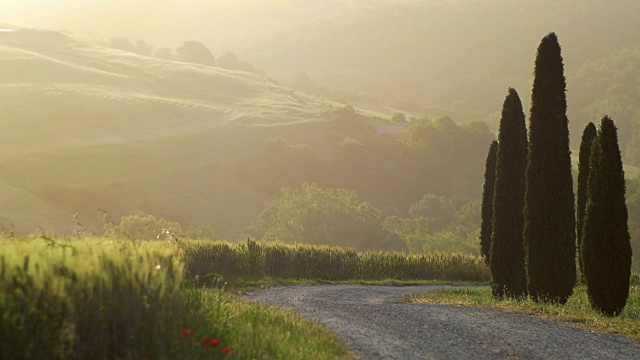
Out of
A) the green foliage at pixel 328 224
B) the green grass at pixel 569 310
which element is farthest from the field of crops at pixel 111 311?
the green foliage at pixel 328 224

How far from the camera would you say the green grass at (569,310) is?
1950 cm

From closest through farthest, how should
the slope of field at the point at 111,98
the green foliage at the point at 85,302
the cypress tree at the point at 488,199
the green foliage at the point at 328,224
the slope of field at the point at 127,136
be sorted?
1. the green foliage at the point at 85,302
2. the cypress tree at the point at 488,199
3. the green foliage at the point at 328,224
4. the slope of field at the point at 127,136
5. the slope of field at the point at 111,98

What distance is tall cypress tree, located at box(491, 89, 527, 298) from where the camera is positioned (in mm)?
27906

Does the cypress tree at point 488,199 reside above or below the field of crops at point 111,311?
above

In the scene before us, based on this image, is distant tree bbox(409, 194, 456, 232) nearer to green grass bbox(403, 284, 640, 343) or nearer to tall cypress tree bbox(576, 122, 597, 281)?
tall cypress tree bbox(576, 122, 597, 281)

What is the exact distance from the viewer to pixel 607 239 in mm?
22969

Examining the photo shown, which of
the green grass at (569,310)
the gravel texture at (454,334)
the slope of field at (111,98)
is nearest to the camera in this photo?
the gravel texture at (454,334)

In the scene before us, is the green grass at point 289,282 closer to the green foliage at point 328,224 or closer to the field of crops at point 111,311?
the field of crops at point 111,311

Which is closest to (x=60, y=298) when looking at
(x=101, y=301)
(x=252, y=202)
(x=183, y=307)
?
(x=101, y=301)

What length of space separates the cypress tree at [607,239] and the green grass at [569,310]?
0.63m

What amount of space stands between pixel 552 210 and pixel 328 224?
60.0 m

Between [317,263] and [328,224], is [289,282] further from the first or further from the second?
[328,224]

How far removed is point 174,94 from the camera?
16600 cm

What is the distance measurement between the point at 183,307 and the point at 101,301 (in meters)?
1.66
